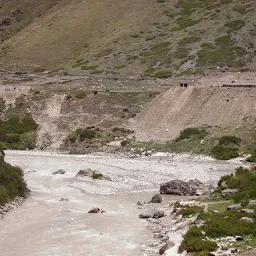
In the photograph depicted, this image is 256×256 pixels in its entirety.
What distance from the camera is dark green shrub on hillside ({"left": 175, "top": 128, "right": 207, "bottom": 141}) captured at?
79950 mm

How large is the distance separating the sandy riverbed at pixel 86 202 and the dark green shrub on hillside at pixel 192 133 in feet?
23.7

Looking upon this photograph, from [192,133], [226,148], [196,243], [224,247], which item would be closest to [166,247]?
[196,243]

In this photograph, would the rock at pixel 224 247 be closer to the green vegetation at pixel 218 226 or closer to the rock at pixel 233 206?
the green vegetation at pixel 218 226

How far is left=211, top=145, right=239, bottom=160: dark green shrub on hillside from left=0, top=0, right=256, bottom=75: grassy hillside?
1621 inches

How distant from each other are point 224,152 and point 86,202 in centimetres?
3044

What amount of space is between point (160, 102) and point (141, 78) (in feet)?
63.3

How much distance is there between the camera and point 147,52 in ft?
424

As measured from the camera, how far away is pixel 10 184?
1873 inches

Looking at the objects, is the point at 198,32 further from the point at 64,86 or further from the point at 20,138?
the point at 20,138

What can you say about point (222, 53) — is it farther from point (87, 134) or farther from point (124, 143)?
point (124, 143)

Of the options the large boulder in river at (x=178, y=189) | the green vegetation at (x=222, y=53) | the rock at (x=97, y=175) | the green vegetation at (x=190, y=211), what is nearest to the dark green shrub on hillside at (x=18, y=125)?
the rock at (x=97, y=175)

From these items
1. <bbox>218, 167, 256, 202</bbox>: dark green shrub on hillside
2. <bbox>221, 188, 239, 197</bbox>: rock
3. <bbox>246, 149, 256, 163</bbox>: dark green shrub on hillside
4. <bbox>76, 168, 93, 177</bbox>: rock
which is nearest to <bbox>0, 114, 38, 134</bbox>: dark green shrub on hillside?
<bbox>76, 168, 93, 177</bbox>: rock

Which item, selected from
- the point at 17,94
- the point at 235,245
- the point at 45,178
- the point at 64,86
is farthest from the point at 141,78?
the point at 235,245

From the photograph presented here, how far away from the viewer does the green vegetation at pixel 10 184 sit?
149 feet
